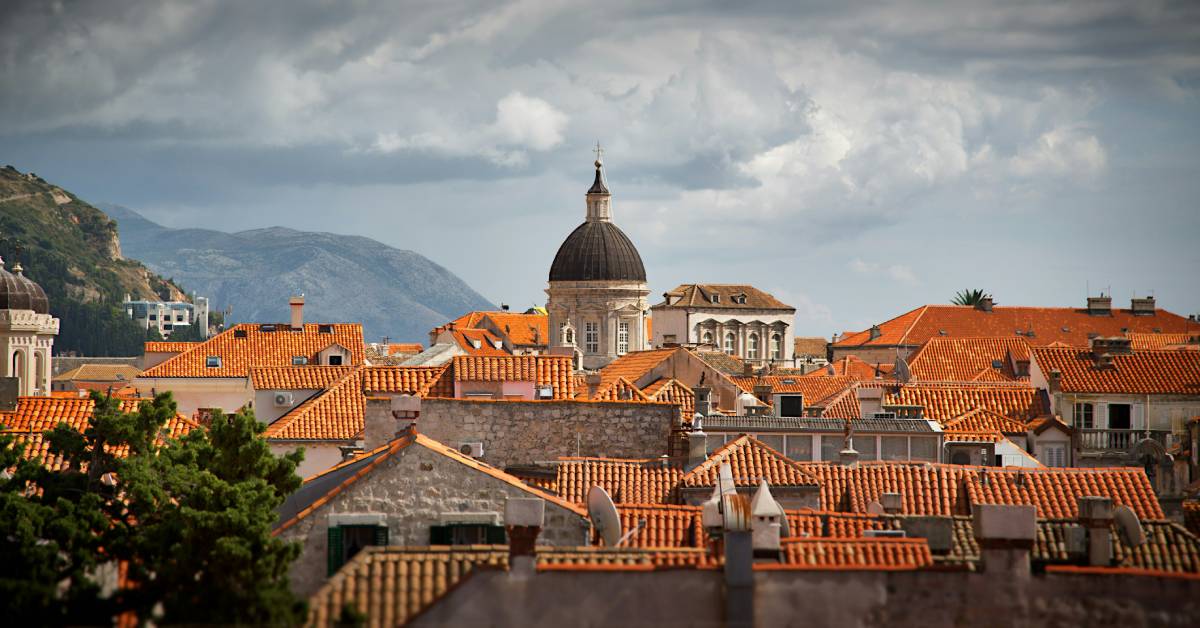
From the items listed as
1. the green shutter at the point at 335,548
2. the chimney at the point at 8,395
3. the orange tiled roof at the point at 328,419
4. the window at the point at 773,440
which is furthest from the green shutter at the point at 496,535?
the chimney at the point at 8,395

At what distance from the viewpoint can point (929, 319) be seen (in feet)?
516

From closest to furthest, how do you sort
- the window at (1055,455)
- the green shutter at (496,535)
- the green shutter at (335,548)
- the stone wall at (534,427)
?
the green shutter at (335,548) < the green shutter at (496,535) < the stone wall at (534,427) < the window at (1055,455)

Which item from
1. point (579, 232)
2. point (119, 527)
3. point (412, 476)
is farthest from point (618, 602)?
point (579, 232)

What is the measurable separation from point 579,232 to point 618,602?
155m

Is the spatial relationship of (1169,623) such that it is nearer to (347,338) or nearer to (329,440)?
(329,440)

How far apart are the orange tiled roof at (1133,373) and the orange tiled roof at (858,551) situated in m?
39.9

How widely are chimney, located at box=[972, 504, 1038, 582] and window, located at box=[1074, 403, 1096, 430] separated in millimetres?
42922

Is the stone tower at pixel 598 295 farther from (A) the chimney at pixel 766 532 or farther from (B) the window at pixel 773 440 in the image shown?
(A) the chimney at pixel 766 532

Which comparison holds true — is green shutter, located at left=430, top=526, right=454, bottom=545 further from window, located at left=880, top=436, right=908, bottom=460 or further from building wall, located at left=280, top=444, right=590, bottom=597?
window, located at left=880, top=436, right=908, bottom=460

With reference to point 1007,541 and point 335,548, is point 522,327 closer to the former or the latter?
point 335,548

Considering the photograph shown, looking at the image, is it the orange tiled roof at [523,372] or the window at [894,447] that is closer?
the orange tiled roof at [523,372]

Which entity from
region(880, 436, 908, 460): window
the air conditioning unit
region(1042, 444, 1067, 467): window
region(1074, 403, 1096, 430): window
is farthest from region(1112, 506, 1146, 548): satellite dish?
region(1074, 403, 1096, 430): window

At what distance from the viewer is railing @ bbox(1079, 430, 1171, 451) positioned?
56.5 metres

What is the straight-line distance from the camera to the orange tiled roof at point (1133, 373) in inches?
2383
